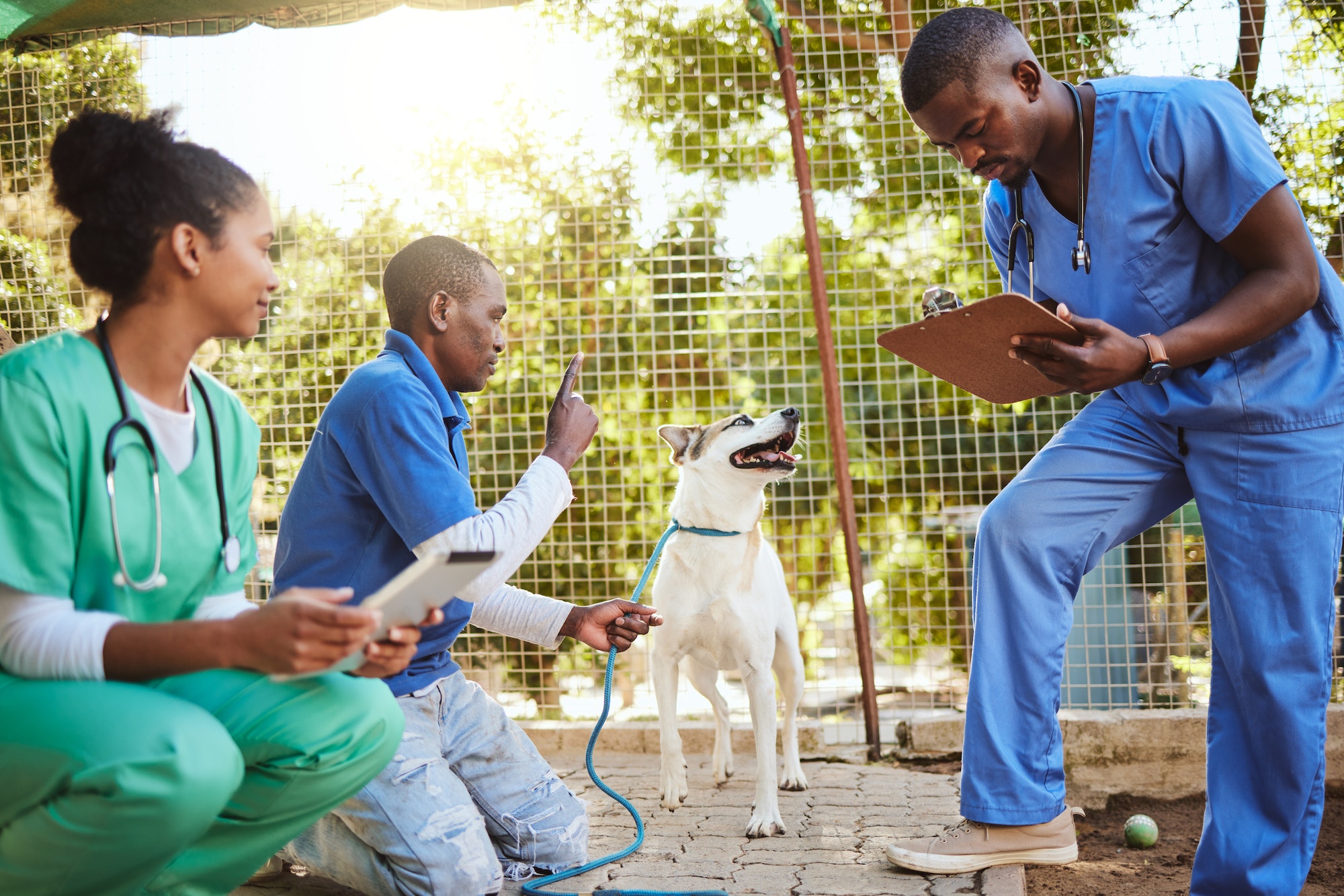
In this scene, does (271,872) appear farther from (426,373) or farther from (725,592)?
(725,592)

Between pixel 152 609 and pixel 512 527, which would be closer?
pixel 152 609

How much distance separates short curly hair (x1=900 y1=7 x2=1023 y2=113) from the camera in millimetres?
2469

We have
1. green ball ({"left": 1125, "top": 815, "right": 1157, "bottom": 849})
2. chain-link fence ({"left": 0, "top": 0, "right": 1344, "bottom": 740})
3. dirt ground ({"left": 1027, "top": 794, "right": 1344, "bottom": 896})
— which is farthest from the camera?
chain-link fence ({"left": 0, "top": 0, "right": 1344, "bottom": 740})

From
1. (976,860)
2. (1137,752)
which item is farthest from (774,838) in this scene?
(1137,752)

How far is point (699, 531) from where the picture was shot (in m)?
3.91

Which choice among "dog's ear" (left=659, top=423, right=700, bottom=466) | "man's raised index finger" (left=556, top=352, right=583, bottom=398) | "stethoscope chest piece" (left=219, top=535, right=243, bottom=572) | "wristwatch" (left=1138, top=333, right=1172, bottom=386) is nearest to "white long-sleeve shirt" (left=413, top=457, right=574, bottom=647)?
"man's raised index finger" (left=556, top=352, right=583, bottom=398)

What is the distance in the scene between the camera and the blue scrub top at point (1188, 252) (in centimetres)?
232

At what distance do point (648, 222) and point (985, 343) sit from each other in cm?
335

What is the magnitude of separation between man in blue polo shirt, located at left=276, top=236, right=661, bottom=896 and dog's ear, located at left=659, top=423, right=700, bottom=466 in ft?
4.64

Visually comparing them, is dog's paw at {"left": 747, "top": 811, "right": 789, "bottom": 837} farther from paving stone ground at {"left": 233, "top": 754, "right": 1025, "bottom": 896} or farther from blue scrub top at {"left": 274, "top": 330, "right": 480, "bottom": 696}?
blue scrub top at {"left": 274, "top": 330, "right": 480, "bottom": 696}

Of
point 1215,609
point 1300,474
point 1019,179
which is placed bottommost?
point 1215,609

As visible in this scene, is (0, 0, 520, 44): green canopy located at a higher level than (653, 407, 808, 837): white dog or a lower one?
higher

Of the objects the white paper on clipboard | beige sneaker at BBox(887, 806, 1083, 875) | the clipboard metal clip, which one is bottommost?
beige sneaker at BBox(887, 806, 1083, 875)

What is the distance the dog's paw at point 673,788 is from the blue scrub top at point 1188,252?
2.04 meters
